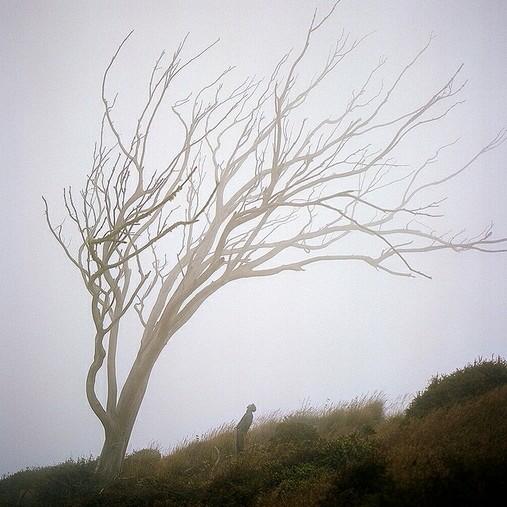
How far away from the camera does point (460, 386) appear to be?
7.54 metres

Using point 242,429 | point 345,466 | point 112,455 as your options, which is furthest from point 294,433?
point 112,455

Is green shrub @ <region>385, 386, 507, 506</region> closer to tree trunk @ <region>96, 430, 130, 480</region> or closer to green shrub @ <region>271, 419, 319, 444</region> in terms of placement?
green shrub @ <region>271, 419, 319, 444</region>

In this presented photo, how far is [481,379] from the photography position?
754 centimetres

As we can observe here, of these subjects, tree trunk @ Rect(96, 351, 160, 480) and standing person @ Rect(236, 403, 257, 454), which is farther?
standing person @ Rect(236, 403, 257, 454)

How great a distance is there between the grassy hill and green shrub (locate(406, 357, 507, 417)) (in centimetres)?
2

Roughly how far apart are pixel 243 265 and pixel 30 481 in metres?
7.31

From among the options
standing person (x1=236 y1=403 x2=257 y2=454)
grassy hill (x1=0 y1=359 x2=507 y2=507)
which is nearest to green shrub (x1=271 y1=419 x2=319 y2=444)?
grassy hill (x1=0 y1=359 x2=507 y2=507)

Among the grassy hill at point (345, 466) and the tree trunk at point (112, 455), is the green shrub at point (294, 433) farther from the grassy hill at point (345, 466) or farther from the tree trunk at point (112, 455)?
the tree trunk at point (112, 455)

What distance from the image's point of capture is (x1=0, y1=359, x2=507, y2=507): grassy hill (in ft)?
12.7

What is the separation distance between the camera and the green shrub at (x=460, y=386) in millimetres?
7293

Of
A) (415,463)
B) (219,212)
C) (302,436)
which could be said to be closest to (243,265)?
(219,212)

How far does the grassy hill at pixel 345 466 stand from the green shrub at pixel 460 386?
21 mm

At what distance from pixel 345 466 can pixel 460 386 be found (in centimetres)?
419

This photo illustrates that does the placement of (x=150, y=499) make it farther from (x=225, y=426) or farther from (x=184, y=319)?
(x=225, y=426)
